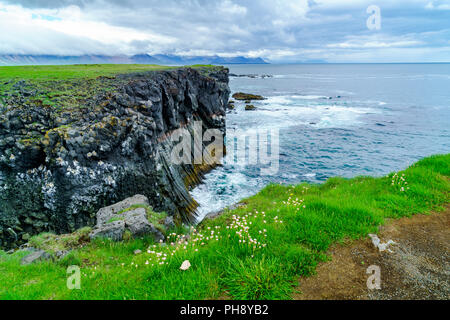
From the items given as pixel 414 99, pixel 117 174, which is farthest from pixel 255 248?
pixel 414 99

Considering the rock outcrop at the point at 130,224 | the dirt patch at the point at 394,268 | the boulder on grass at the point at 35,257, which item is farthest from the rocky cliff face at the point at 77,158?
the dirt patch at the point at 394,268

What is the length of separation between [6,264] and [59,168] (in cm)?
871

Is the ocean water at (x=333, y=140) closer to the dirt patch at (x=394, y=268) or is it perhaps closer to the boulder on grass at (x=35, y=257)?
the boulder on grass at (x=35, y=257)

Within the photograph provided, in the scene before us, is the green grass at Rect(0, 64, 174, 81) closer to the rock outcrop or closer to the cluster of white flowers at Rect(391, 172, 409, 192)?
the rock outcrop

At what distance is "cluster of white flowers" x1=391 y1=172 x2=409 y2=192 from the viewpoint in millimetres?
8305

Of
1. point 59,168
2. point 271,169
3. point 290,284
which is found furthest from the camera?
point 271,169

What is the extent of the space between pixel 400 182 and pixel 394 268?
491 cm

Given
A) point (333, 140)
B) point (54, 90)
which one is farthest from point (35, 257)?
point (333, 140)

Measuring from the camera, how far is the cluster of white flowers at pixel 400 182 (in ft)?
27.2

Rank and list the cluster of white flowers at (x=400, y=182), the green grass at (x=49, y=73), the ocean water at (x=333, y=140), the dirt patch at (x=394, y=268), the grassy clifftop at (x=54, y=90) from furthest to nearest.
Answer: the ocean water at (x=333, y=140) → the green grass at (x=49, y=73) → the grassy clifftop at (x=54, y=90) → the cluster of white flowers at (x=400, y=182) → the dirt patch at (x=394, y=268)

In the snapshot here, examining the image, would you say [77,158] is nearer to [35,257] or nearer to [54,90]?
[54,90]

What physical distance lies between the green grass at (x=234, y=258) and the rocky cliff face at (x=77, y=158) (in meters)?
7.21
